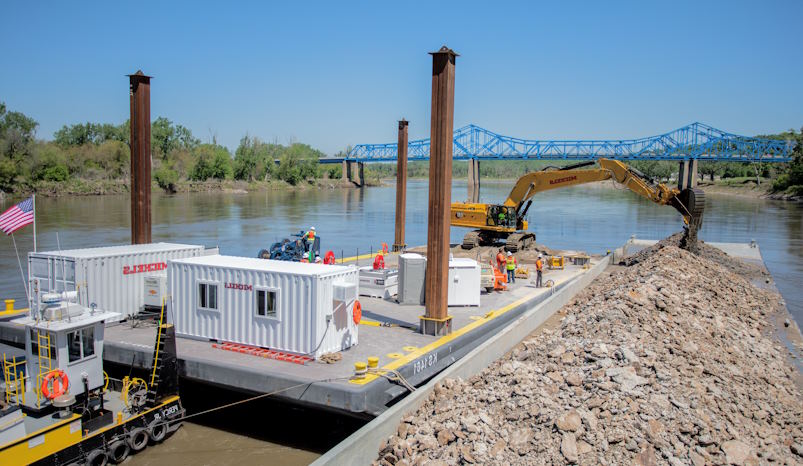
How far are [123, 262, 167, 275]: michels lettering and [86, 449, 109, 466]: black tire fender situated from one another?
5.36 m

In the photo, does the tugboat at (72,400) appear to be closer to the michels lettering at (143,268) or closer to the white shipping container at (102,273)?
the white shipping container at (102,273)

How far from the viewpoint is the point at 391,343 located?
496 inches

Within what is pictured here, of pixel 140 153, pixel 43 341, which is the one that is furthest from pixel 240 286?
pixel 140 153

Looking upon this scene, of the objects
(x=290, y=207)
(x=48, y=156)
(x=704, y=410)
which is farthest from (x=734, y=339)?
(x=48, y=156)

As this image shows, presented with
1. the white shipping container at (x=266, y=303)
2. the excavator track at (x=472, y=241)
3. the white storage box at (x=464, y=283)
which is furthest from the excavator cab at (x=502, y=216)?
the white shipping container at (x=266, y=303)

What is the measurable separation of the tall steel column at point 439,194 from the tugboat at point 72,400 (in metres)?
5.33

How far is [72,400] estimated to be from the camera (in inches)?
361

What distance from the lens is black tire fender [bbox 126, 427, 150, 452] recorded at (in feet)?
32.6

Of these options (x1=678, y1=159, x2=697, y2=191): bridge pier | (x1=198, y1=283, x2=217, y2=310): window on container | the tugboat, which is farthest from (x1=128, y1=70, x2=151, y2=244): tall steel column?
(x1=678, y1=159, x2=697, y2=191): bridge pier

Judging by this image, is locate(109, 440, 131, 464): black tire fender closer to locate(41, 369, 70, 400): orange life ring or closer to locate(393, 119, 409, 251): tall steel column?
locate(41, 369, 70, 400): orange life ring

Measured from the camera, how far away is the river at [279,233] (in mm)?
10977

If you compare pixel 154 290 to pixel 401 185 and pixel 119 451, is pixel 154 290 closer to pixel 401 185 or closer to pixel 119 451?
pixel 119 451

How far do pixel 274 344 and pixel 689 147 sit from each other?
175 metres

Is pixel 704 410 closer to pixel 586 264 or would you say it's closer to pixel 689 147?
pixel 586 264
